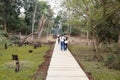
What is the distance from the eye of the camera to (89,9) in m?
23.8

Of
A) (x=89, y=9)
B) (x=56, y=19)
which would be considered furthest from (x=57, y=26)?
(x=89, y=9)

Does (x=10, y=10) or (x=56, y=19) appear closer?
(x=10, y=10)

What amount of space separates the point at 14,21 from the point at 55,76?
51047mm

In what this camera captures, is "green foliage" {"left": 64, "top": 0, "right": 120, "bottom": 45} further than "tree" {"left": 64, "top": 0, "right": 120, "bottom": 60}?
Yes

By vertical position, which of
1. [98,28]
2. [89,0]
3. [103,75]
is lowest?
[103,75]

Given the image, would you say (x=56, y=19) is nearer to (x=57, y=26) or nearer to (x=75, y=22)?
(x=57, y=26)

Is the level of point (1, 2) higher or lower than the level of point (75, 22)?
higher

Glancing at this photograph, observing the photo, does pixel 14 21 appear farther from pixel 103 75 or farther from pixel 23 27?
pixel 103 75

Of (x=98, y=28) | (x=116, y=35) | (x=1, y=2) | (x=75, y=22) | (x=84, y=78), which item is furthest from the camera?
(x=1, y=2)

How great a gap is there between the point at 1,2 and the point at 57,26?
62.6m

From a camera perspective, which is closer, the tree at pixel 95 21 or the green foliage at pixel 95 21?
the tree at pixel 95 21

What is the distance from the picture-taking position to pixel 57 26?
12069cm

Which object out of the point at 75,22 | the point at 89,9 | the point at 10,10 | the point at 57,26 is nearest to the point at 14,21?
the point at 10,10

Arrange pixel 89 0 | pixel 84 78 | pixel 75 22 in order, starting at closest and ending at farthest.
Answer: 1. pixel 84 78
2. pixel 89 0
3. pixel 75 22
